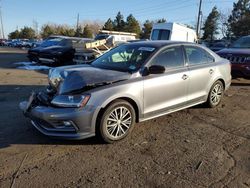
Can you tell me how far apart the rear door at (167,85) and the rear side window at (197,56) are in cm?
25

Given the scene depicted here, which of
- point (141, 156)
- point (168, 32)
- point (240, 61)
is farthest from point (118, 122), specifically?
point (168, 32)

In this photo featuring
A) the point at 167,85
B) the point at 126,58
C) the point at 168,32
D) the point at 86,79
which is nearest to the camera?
the point at 86,79

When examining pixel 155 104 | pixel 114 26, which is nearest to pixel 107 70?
pixel 155 104

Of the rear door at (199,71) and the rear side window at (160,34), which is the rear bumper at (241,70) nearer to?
the rear door at (199,71)

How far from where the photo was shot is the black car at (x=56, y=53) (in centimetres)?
1598

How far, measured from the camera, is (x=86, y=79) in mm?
4699

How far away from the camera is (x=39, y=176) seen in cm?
365

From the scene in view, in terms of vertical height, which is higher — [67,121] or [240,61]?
[240,61]

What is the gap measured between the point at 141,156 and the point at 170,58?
2.21 m

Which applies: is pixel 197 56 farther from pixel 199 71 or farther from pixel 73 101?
pixel 73 101

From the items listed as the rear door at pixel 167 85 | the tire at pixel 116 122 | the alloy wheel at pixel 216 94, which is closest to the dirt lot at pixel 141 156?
the tire at pixel 116 122

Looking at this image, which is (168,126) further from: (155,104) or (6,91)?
(6,91)

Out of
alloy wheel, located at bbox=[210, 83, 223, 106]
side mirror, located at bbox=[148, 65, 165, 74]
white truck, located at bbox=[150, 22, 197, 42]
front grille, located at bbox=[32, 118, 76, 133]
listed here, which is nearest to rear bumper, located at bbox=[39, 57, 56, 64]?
white truck, located at bbox=[150, 22, 197, 42]

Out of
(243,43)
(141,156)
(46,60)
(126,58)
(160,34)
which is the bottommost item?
(141,156)
